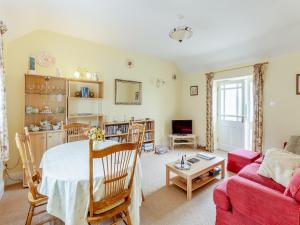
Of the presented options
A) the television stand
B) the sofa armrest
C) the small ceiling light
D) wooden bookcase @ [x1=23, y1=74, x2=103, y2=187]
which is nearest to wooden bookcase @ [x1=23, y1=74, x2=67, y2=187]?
wooden bookcase @ [x1=23, y1=74, x2=103, y2=187]

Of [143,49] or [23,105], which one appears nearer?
[23,105]

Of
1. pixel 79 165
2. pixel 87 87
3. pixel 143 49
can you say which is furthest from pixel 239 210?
pixel 143 49

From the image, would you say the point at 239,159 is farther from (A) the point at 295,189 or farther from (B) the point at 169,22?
(B) the point at 169,22

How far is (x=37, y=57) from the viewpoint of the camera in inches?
123

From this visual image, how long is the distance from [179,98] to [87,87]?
3.19m

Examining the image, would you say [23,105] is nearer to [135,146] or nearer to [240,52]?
[135,146]

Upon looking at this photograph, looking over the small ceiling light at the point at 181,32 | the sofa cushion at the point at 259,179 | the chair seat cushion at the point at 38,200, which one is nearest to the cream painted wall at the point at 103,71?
the chair seat cushion at the point at 38,200

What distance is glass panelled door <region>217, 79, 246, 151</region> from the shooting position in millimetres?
4414

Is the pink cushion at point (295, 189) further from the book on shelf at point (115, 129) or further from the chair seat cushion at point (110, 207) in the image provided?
the book on shelf at point (115, 129)

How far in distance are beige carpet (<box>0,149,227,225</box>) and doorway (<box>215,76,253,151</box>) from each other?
2.11 metres

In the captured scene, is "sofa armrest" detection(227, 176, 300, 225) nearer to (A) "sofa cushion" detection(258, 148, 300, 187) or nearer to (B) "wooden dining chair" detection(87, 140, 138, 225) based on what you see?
(A) "sofa cushion" detection(258, 148, 300, 187)

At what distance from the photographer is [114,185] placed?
1.49 metres

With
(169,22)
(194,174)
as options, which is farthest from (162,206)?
(169,22)

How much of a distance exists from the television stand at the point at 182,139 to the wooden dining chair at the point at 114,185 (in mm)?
3471
